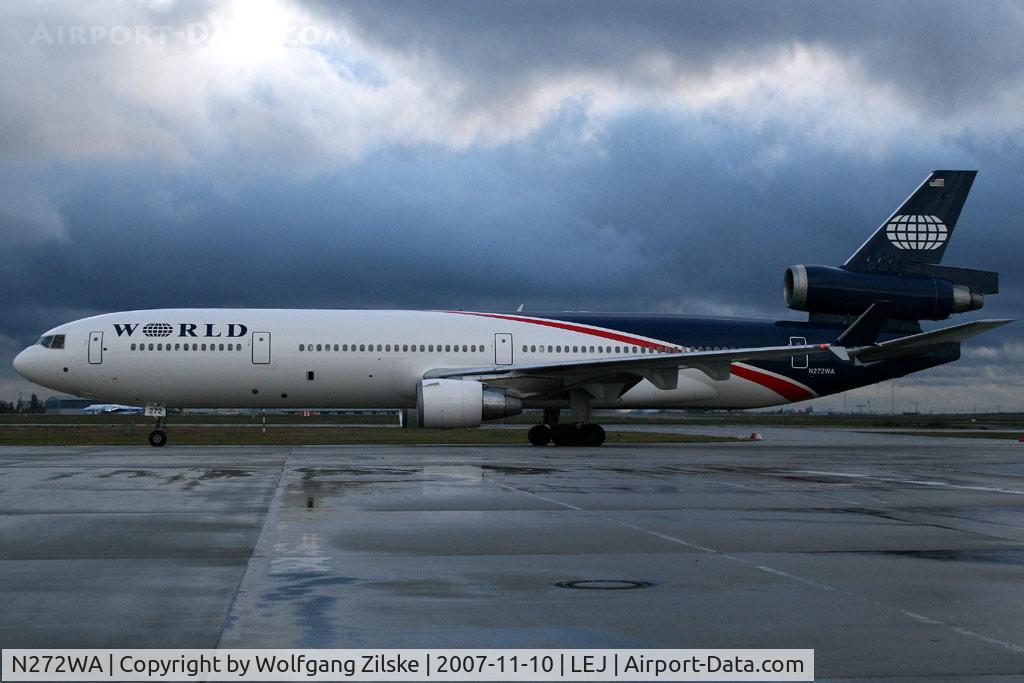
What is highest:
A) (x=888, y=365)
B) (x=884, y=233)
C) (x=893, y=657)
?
(x=884, y=233)

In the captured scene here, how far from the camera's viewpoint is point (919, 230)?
101ft

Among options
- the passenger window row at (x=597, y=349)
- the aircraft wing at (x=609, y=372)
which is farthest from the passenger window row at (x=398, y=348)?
the passenger window row at (x=597, y=349)

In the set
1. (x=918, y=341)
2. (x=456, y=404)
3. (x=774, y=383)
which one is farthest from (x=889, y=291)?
(x=456, y=404)

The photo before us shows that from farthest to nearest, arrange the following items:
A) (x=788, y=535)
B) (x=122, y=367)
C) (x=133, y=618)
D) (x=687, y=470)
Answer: (x=122, y=367)
(x=687, y=470)
(x=788, y=535)
(x=133, y=618)

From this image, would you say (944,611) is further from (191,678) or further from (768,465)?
(768,465)

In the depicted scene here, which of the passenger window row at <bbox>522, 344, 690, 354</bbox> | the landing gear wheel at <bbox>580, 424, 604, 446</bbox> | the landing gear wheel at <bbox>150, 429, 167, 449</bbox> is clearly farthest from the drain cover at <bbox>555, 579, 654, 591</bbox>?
the landing gear wheel at <bbox>150, 429, 167, 449</bbox>

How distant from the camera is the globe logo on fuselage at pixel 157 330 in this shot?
2773 cm

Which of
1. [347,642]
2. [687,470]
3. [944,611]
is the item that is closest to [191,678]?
[347,642]

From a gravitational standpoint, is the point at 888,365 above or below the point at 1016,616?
above

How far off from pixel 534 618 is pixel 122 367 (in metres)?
24.2

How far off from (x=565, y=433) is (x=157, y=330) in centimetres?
1132

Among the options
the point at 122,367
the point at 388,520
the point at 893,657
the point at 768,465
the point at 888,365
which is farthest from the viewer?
the point at 888,365

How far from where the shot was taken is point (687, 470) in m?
18.3

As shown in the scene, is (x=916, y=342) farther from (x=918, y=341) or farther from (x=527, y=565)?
(x=527, y=565)
